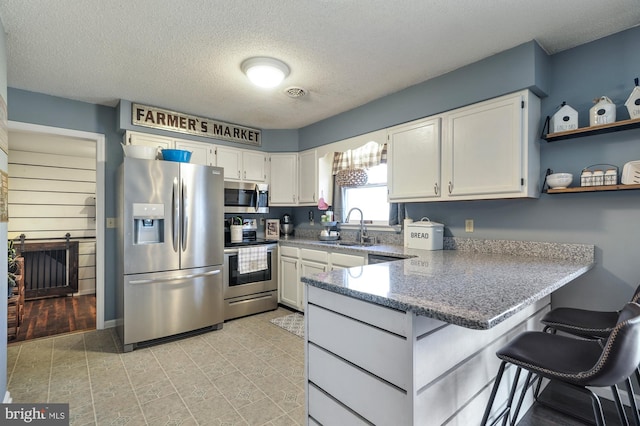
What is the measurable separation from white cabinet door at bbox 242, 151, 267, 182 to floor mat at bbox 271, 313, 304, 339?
1.81m

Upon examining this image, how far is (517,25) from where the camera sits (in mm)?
1984

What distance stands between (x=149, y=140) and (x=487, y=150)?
330 centimetres

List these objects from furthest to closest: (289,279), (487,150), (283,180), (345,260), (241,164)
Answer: (283,180), (241,164), (289,279), (345,260), (487,150)

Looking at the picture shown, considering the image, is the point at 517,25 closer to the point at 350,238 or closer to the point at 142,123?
the point at 350,238

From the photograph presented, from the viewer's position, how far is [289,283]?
387 centimetres

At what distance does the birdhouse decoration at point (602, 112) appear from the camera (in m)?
1.98

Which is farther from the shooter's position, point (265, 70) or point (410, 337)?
point (265, 70)

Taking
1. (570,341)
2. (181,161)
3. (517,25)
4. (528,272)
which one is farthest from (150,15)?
(570,341)

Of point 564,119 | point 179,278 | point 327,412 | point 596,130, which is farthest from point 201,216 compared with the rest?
point 596,130

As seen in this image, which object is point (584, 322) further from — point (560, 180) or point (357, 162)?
point (357, 162)

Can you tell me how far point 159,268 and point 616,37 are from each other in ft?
13.1

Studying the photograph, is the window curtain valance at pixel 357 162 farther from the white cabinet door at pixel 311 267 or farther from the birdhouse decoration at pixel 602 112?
the birdhouse decoration at pixel 602 112

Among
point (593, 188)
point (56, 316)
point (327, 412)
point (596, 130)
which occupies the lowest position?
point (56, 316)

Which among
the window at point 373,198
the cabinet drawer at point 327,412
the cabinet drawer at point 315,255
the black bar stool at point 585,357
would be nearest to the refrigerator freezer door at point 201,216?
the cabinet drawer at point 315,255
